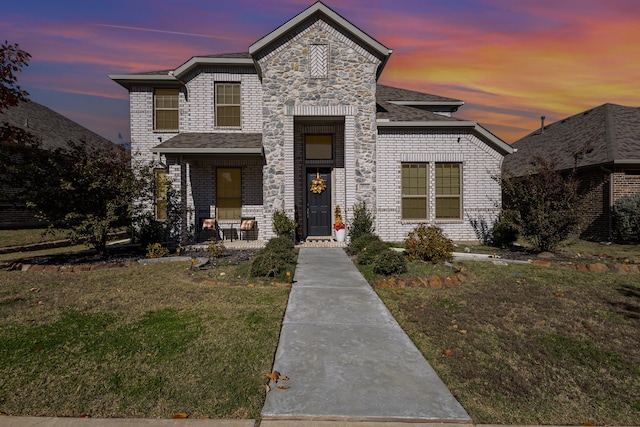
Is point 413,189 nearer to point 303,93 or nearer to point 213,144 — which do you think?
point 303,93

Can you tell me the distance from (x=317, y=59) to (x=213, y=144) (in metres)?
4.80

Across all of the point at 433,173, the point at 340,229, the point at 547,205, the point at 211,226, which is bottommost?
the point at 340,229

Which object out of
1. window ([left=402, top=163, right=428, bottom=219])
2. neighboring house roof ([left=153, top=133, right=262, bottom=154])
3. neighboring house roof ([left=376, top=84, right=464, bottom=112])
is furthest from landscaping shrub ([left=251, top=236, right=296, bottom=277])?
neighboring house roof ([left=376, top=84, right=464, bottom=112])

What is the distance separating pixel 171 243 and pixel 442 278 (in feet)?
32.7

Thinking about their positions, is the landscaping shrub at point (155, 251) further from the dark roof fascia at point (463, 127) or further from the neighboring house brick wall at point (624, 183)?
the neighboring house brick wall at point (624, 183)

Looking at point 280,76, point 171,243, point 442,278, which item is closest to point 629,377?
point 442,278

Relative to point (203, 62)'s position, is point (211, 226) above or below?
below

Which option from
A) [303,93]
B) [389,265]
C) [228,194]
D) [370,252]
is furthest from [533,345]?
[228,194]

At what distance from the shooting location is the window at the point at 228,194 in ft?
51.0

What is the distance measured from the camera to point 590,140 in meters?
17.2

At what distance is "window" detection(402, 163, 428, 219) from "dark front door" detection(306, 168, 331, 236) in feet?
9.57

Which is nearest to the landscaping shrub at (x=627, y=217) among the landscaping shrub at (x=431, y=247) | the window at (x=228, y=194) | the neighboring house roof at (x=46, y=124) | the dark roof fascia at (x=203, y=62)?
the landscaping shrub at (x=431, y=247)

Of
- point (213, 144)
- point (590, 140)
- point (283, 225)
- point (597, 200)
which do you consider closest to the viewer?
point (283, 225)

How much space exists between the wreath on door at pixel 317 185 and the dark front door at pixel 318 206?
0.28 ft
